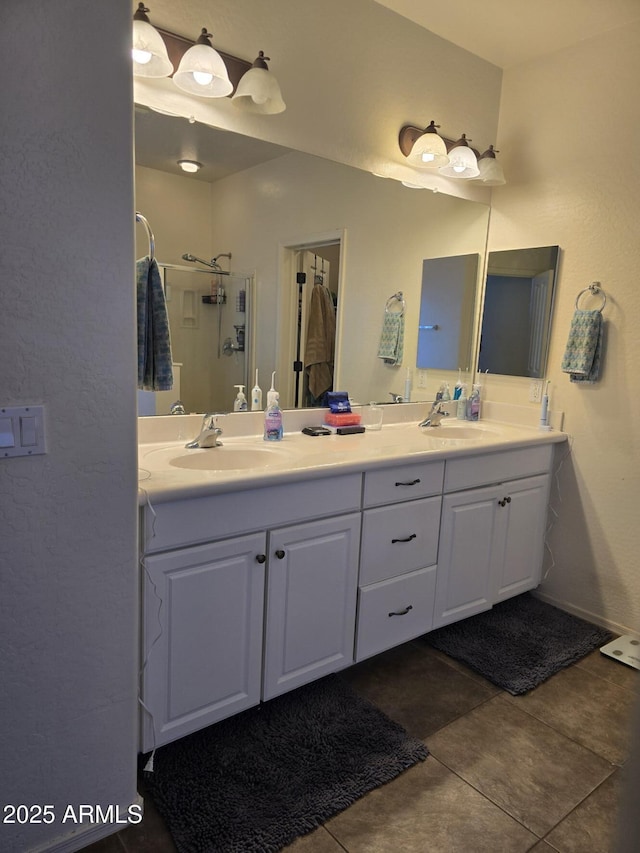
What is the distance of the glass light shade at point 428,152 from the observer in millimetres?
2441

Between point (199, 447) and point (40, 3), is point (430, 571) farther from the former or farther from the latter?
point (40, 3)

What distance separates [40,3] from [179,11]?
0.91 meters

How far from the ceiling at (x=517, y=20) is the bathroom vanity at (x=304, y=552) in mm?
1749

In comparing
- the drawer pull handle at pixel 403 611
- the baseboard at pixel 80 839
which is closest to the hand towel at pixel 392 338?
the drawer pull handle at pixel 403 611

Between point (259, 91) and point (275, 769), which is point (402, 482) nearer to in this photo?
point (275, 769)

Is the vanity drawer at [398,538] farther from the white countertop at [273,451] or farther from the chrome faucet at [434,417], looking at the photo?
the chrome faucet at [434,417]

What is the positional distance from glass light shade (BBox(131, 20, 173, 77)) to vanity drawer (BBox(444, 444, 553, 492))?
5.43 feet

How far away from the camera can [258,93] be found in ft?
6.33

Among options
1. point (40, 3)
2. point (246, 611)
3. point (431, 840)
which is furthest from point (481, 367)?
point (40, 3)

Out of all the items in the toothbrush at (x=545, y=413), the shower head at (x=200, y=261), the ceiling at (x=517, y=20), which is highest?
the ceiling at (x=517, y=20)

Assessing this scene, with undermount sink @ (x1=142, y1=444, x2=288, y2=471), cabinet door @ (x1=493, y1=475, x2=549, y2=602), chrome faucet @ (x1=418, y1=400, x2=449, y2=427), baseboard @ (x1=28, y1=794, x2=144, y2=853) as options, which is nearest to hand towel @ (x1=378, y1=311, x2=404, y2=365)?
chrome faucet @ (x1=418, y1=400, x2=449, y2=427)

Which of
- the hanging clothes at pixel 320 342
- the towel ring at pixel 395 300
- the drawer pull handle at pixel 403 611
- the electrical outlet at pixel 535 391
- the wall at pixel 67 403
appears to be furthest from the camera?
the electrical outlet at pixel 535 391

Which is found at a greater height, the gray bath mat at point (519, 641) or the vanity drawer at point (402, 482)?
the vanity drawer at point (402, 482)

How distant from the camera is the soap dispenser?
7.13ft
